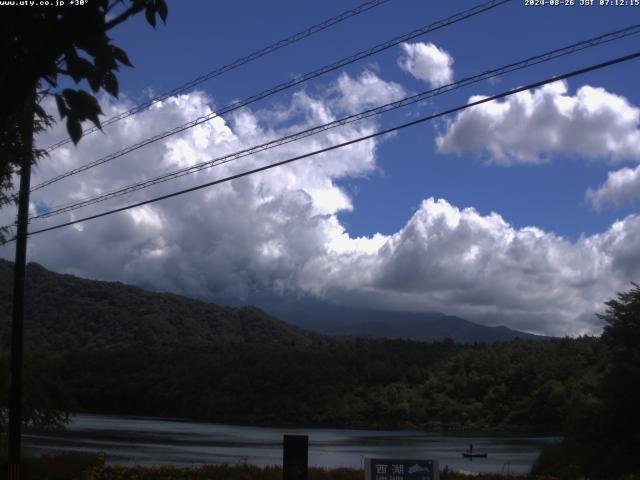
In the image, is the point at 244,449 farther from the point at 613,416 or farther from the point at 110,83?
the point at 110,83

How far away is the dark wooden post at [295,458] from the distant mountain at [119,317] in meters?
94.6

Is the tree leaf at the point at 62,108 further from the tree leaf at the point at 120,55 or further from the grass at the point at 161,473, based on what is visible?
the grass at the point at 161,473

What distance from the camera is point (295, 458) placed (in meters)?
11.4

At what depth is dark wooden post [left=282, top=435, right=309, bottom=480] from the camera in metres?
11.3

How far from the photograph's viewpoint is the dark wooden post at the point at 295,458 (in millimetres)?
11328

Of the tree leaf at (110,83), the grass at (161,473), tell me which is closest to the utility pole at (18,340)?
the grass at (161,473)

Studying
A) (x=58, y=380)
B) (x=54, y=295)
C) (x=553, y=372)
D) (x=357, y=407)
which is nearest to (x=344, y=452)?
(x=58, y=380)

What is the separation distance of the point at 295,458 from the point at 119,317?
478ft

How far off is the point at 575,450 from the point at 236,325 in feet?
511

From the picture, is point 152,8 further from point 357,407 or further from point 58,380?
point 357,407

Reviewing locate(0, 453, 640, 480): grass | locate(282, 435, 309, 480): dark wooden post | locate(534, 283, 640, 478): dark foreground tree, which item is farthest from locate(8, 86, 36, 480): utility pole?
locate(534, 283, 640, 478): dark foreground tree

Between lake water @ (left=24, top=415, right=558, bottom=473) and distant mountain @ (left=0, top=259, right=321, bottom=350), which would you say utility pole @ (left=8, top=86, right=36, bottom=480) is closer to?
lake water @ (left=24, top=415, right=558, bottom=473)

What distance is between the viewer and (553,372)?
292ft

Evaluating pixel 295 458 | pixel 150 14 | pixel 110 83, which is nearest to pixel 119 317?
pixel 295 458
